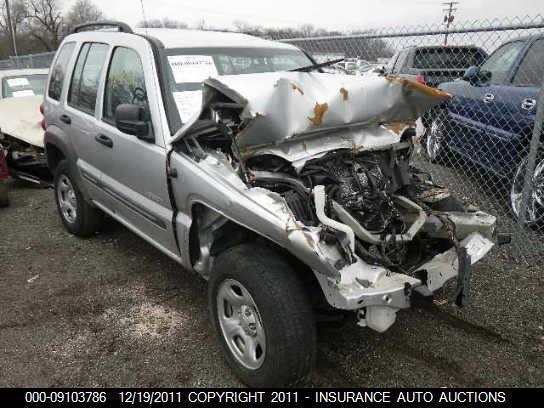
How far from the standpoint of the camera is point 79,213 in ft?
14.8

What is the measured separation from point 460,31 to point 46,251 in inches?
171

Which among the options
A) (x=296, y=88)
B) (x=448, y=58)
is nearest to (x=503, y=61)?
(x=448, y=58)

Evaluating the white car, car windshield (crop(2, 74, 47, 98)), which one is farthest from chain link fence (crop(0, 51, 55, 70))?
the white car

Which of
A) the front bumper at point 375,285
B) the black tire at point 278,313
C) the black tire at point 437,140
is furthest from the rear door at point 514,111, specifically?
the black tire at point 278,313

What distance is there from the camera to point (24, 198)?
620cm

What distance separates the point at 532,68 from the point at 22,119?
259 inches

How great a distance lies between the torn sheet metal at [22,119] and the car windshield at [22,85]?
2.52 feet

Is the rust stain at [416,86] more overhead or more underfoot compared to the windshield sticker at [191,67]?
more underfoot

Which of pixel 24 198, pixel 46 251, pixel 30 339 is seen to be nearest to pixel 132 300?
pixel 30 339

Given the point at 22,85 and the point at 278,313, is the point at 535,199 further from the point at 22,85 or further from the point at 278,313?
the point at 22,85

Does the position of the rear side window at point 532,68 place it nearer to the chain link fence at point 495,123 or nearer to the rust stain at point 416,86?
the chain link fence at point 495,123

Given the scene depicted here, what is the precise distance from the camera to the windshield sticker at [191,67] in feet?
10.6

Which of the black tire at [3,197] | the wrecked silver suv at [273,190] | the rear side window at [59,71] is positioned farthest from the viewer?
the black tire at [3,197]

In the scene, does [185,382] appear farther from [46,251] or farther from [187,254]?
[46,251]
